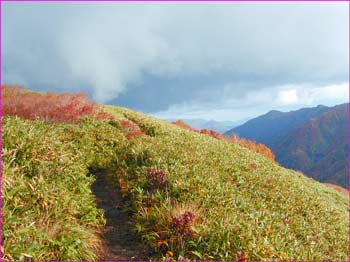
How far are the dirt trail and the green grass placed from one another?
324 mm

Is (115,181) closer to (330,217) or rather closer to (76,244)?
(76,244)

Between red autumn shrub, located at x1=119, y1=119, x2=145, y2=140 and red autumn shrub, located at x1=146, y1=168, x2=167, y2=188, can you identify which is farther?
red autumn shrub, located at x1=119, y1=119, x2=145, y2=140

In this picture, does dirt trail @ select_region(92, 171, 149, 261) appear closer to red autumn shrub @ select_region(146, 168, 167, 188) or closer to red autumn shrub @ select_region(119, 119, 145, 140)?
red autumn shrub @ select_region(146, 168, 167, 188)

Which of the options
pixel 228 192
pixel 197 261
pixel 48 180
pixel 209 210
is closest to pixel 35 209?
pixel 48 180

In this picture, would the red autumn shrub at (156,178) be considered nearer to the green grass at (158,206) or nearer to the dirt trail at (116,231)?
the green grass at (158,206)

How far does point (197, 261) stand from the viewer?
8.91 m

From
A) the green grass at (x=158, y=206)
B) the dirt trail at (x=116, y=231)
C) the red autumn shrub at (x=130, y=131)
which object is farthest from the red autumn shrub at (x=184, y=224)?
the red autumn shrub at (x=130, y=131)

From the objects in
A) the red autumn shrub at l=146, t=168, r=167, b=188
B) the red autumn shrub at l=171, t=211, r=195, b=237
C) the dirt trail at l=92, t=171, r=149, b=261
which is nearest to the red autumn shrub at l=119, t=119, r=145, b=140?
the dirt trail at l=92, t=171, r=149, b=261

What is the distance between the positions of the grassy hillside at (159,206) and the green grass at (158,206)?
0.10 feet

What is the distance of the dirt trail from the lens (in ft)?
32.2

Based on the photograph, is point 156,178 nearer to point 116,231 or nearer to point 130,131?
point 116,231

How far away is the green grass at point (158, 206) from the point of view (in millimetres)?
8617

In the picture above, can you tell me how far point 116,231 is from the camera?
11234mm

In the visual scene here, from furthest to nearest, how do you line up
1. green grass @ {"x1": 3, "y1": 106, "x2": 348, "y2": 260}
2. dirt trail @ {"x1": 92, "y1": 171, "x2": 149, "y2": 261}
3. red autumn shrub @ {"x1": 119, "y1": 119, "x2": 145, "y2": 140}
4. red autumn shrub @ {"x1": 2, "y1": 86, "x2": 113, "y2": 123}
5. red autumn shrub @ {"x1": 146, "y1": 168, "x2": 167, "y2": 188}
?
1. red autumn shrub @ {"x1": 2, "y1": 86, "x2": 113, "y2": 123}
2. red autumn shrub @ {"x1": 119, "y1": 119, "x2": 145, "y2": 140}
3. red autumn shrub @ {"x1": 146, "y1": 168, "x2": 167, "y2": 188}
4. dirt trail @ {"x1": 92, "y1": 171, "x2": 149, "y2": 261}
5. green grass @ {"x1": 3, "y1": 106, "x2": 348, "y2": 260}
